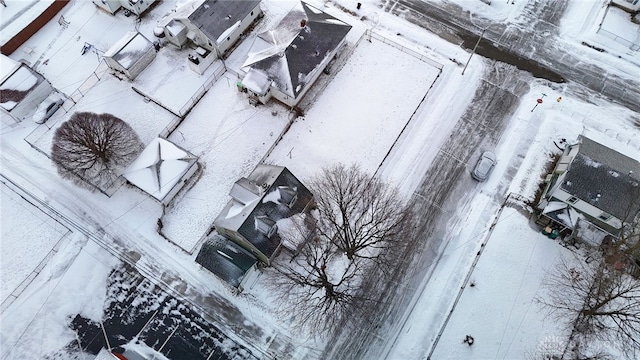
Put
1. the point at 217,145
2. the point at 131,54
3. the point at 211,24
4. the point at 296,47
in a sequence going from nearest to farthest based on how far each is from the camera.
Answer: the point at 217,145, the point at 296,47, the point at 131,54, the point at 211,24

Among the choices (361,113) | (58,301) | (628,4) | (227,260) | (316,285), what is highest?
(628,4)

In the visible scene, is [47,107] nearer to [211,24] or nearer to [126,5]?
[126,5]

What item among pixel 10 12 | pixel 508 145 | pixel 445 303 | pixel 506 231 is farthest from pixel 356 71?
pixel 10 12

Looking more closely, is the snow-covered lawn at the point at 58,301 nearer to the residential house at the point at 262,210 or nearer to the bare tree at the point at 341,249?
the residential house at the point at 262,210

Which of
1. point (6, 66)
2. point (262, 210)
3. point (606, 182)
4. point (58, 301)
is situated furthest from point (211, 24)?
point (606, 182)

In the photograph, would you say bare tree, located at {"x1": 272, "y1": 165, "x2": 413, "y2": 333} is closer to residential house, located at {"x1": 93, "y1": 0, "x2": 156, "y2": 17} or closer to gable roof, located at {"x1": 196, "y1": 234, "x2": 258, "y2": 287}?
gable roof, located at {"x1": 196, "y1": 234, "x2": 258, "y2": 287}

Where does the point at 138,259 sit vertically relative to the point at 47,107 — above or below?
below

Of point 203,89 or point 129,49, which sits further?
point 203,89
